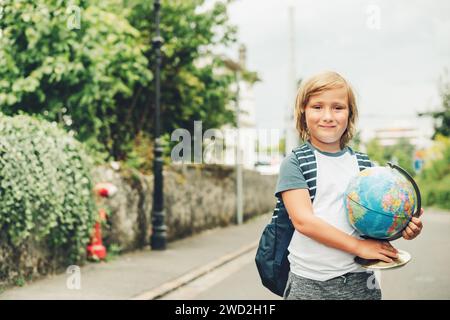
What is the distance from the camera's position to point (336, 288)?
2.56 meters

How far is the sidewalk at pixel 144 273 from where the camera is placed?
7.44m

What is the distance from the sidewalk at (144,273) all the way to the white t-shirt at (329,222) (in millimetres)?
4988

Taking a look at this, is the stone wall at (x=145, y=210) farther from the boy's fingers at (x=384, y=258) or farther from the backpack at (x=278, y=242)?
the boy's fingers at (x=384, y=258)

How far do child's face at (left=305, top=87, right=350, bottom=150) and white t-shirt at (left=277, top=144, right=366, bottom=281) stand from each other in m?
0.10

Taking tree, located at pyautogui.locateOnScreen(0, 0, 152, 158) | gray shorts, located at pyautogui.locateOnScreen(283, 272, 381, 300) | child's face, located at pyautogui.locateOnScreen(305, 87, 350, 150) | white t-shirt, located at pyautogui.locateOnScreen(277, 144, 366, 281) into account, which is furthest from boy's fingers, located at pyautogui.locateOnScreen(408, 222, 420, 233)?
tree, located at pyautogui.locateOnScreen(0, 0, 152, 158)

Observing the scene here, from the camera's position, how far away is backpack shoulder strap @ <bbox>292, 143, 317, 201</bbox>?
253cm

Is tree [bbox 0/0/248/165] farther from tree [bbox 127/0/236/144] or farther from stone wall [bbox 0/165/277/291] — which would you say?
stone wall [bbox 0/165/277/291]

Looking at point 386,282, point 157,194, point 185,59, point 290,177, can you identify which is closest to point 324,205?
point 290,177

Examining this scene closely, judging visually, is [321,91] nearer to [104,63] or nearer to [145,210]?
[104,63]

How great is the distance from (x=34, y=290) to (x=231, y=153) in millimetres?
10933

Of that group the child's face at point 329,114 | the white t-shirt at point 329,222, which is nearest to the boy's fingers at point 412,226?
the white t-shirt at point 329,222

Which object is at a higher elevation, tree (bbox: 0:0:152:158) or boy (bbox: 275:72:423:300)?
tree (bbox: 0:0:152:158)
